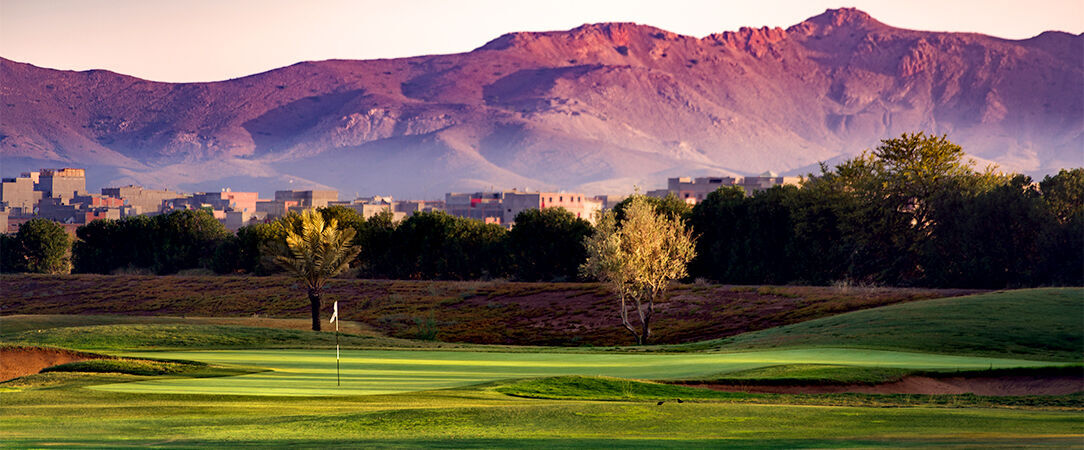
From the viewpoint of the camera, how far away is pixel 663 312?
6588 cm

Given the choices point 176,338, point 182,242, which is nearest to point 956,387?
point 176,338

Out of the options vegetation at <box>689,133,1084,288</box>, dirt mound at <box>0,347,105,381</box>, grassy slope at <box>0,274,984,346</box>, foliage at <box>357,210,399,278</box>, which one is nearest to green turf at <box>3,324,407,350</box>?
dirt mound at <box>0,347,105,381</box>

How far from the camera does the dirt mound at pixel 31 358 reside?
29.5 meters

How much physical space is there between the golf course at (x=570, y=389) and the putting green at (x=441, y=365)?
95mm

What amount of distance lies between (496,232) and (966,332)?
6539 cm

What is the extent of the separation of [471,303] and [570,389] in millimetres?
51310

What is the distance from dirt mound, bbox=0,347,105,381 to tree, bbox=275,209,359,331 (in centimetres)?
2401

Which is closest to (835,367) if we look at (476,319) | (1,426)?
(1,426)

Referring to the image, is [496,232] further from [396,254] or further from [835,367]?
[835,367]

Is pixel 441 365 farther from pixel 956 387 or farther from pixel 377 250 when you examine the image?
pixel 377 250

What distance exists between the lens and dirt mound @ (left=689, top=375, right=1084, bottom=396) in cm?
2656

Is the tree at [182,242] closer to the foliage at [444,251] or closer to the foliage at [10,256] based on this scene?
the foliage at [10,256]

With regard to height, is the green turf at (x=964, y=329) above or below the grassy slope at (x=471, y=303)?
above

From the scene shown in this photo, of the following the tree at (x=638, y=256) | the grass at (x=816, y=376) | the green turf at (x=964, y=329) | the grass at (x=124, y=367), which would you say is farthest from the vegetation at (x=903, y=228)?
the grass at (x=124, y=367)
